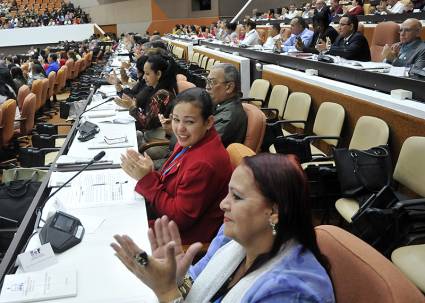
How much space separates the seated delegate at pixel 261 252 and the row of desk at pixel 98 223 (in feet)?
0.56

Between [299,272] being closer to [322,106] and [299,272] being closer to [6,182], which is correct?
[6,182]

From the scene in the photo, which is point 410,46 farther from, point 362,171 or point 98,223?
point 98,223

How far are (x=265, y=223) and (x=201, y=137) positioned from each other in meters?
0.93

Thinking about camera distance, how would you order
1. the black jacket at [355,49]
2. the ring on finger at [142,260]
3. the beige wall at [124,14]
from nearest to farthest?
1. the ring on finger at [142,260]
2. the black jacket at [355,49]
3. the beige wall at [124,14]

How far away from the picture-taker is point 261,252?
3.43 feet

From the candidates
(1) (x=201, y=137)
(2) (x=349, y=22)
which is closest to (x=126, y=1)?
(2) (x=349, y=22)

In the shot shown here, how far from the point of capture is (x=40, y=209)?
1790mm

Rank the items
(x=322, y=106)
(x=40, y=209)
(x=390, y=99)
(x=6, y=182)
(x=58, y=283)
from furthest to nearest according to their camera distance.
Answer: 1. (x=322, y=106)
2. (x=390, y=99)
3. (x=6, y=182)
4. (x=40, y=209)
5. (x=58, y=283)

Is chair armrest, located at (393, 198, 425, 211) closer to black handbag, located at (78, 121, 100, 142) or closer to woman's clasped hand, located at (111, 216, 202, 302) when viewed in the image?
woman's clasped hand, located at (111, 216, 202, 302)

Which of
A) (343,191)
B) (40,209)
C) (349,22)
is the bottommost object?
(343,191)

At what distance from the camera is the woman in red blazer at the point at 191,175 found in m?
1.79

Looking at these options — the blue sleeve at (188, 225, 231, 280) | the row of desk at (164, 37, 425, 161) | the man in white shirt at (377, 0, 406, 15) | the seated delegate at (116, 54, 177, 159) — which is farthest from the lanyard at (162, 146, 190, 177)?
the man in white shirt at (377, 0, 406, 15)

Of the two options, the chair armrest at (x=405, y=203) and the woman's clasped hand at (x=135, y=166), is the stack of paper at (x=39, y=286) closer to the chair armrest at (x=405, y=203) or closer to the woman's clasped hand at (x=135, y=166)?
the woman's clasped hand at (x=135, y=166)

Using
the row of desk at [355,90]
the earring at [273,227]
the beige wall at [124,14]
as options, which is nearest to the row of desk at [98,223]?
the earring at [273,227]
